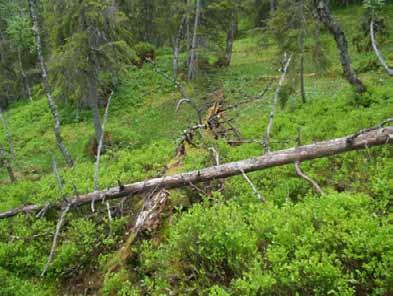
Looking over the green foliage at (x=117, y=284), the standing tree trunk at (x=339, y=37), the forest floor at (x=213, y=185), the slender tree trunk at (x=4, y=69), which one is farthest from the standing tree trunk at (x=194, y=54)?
the slender tree trunk at (x=4, y=69)

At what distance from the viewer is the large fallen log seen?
6.92 metres

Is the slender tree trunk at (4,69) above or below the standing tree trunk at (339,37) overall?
below

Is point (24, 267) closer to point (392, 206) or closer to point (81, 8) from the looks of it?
point (392, 206)

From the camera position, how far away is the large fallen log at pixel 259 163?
6918 millimetres

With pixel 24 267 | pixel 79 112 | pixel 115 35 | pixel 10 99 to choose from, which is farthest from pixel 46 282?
pixel 10 99

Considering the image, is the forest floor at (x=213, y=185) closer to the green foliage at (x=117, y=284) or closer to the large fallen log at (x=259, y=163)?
the green foliage at (x=117, y=284)

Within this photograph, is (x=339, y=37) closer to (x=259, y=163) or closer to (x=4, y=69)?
(x=259, y=163)

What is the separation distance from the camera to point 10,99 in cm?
4400

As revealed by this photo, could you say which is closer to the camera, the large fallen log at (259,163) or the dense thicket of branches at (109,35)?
the large fallen log at (259,163)

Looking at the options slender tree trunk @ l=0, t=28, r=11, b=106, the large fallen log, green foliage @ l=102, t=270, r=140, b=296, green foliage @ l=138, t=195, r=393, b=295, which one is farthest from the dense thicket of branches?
green foliage @ l=102, t=270, r=140, b=296

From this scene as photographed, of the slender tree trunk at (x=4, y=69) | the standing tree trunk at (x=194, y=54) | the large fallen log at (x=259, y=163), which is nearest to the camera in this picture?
the large fallen log at (x=259, y=163)

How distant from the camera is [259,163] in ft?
23.8

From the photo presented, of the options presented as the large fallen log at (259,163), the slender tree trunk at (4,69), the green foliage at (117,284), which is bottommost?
the slender tree trunk at (4,69)

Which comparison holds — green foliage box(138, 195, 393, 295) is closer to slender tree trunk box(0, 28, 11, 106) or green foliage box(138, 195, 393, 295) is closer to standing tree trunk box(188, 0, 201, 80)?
→ standing tree trunk box(188, 0, 201, 80)
